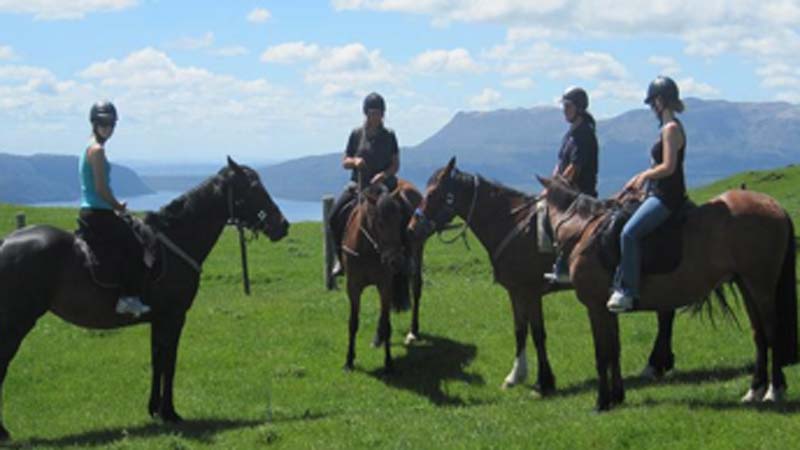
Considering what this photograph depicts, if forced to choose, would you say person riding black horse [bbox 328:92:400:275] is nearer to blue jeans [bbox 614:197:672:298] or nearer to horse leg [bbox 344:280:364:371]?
horse leg [bbox 344:280:364:371]

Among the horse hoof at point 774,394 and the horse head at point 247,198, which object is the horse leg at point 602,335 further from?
the horse head at point 247,198

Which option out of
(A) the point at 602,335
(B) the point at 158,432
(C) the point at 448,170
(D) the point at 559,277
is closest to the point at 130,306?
(B) the point at 158,432

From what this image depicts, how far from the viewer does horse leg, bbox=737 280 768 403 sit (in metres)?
10.9

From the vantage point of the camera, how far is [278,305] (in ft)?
64.3

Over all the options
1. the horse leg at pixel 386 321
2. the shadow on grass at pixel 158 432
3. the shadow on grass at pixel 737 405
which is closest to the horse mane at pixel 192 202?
the shadow on grass at pixel 158 432

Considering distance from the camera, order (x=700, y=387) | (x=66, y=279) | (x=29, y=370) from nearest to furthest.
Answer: (x=66, y=279) → (x=700, y=387) → (x=29, y=370)

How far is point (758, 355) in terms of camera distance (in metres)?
11.1

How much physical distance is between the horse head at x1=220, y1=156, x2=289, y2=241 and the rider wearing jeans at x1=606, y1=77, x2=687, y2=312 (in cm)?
509

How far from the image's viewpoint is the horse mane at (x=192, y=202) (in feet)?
39.9

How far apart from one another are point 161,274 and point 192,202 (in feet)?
3.84

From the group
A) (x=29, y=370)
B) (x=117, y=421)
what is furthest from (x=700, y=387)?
(x=29, y=370)

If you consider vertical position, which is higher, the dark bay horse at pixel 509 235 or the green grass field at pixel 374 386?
the dark bay horse at pixel 509 235

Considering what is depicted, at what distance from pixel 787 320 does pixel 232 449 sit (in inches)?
282

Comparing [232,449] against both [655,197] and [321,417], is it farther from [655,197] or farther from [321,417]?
[655,197]
